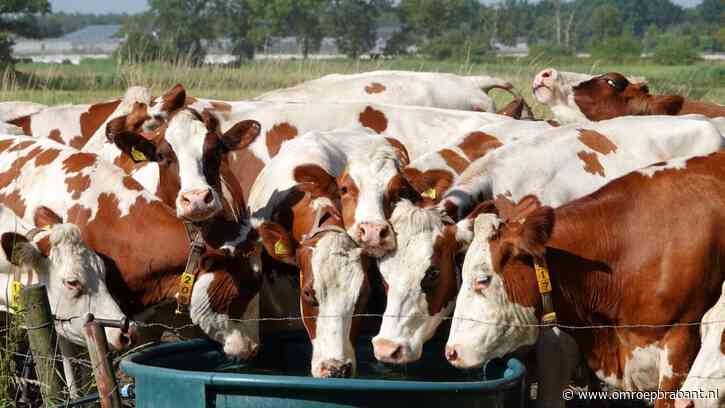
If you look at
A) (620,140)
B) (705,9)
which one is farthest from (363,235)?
(705,9)

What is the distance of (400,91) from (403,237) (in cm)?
463

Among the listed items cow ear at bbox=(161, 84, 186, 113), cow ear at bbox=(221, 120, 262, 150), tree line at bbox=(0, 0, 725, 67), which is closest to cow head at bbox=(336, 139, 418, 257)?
cow ear at bbox=(221, 120, 262, 150)

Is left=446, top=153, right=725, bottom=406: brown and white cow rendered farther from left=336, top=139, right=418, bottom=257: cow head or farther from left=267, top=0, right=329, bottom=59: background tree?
left=267, top=0, right=329, bottom=59: background tree

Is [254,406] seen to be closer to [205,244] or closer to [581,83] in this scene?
[205,244]

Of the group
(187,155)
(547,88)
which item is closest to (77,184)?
(187,155)

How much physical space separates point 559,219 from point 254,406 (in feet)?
6.09

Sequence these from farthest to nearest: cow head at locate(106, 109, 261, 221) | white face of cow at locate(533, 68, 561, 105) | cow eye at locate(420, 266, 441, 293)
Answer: white face of cow at locate(533, 68, 561, 105) < cow head at locate(106, 109, 261, 221) < cow eye at locate(420, 266, 441, 293)

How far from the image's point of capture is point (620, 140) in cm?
667

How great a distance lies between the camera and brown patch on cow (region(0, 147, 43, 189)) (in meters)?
6.91

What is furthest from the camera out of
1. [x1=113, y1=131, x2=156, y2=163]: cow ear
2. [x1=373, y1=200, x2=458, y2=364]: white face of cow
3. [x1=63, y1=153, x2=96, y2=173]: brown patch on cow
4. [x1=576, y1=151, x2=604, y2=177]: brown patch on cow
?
[x1=63, y1=153, x2=96, y2=173]: brown patch on cow

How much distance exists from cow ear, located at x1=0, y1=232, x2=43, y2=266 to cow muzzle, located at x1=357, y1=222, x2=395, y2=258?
5.35ft

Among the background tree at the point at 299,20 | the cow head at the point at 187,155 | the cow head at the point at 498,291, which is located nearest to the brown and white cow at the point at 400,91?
the cow head at the point at 187,155

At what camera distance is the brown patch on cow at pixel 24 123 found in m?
8.92

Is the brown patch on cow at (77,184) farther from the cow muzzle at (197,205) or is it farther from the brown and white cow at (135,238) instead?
the cow muzzle at (197,205)
